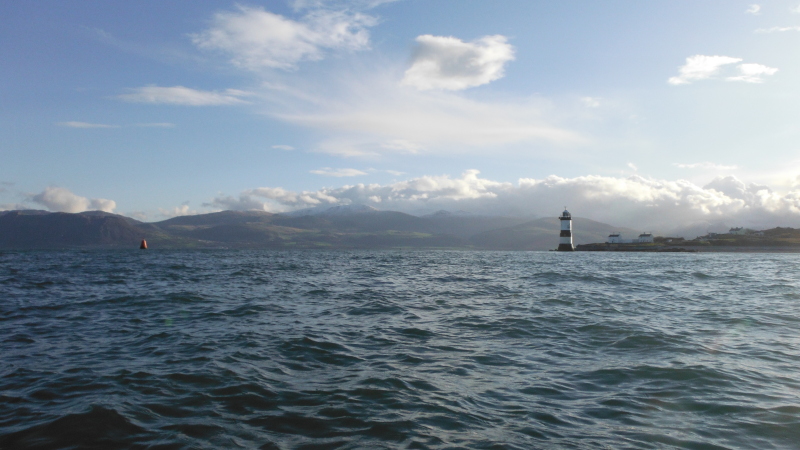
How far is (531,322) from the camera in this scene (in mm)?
17703

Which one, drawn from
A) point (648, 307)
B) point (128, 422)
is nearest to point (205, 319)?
point (128, 422)

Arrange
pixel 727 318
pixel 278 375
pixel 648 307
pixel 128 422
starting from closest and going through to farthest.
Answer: pixel 128 422 < pixel 278 375 < pixel 727 318 < pixel 648 307

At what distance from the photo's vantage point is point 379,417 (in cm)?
800

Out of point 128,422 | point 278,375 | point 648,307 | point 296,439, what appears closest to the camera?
point 296,439

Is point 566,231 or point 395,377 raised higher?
point 566,231

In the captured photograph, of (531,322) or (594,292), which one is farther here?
(594,292)

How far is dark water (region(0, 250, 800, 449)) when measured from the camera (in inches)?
289

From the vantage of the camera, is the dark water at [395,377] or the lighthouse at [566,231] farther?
the lighthouse at [566,231]

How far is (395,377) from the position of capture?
33.8 ft

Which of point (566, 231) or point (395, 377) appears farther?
point (566, 231)

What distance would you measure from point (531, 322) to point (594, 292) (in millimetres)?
13620

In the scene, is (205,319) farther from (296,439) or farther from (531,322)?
(531,322)

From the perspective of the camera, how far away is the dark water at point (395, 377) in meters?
7.35

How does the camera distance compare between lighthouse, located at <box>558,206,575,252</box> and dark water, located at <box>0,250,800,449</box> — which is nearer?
dark water, located at <box>0,250,800,449</box>
